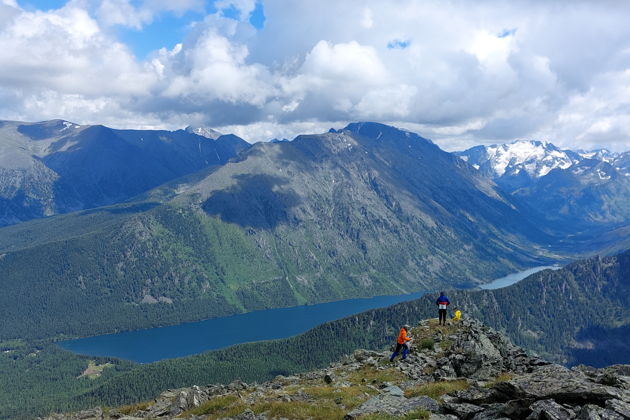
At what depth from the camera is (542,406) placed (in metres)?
23.9

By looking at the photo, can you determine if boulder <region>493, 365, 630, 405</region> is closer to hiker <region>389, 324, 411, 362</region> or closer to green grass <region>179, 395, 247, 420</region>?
green grass <region>179, 395, 247, 420</region>

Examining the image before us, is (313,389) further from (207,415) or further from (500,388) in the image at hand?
(500,388)

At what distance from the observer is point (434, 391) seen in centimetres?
3528

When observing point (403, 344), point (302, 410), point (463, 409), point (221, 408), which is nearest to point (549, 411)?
point (463, 409)

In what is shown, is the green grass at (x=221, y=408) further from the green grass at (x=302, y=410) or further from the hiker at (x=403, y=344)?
the hiker at (x=403, y=344)

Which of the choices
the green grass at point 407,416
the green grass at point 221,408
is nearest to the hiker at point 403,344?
the green grass at point 221,408

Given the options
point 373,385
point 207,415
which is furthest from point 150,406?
point 373,385

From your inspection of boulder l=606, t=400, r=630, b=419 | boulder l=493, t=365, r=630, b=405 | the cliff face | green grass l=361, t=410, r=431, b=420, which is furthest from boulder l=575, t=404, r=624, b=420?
green grass l=361, t=410, r=431, b=420

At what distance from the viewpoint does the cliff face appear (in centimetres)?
2527

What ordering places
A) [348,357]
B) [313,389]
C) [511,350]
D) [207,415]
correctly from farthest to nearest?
1. [348,357]
2. [511,350]
3. [313,389]
4. [207,415]

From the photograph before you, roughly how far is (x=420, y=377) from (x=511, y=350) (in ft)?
50.1

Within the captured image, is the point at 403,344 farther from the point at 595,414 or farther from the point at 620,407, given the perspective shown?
the point at 595,414

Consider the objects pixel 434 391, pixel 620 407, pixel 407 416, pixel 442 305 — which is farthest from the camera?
pixel 442 305

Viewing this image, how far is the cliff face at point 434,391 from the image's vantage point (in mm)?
25266
